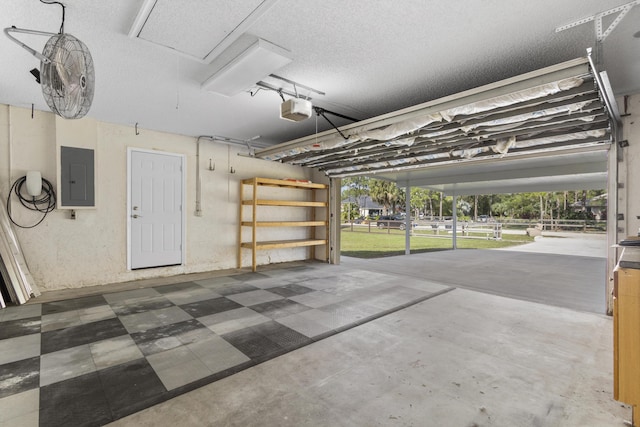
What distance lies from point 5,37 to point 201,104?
6.02ft

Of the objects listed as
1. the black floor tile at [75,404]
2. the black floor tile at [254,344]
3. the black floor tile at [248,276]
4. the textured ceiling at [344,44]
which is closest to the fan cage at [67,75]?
the textured ceiling at [344,44]

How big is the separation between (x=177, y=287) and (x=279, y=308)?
6.43ft

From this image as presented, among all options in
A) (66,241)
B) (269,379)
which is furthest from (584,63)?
(66,241)

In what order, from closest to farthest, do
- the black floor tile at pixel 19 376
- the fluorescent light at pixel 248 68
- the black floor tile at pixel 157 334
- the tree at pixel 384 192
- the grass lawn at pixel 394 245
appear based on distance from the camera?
the black floor tile at pixel 19 376, the fluorescent light at pixel 248 68, the black floor tile at pixel 157 334, the grass lawn at pixel 394 245, the tree at pixel 384 192

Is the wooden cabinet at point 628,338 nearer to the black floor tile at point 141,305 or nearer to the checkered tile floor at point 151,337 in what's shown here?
the checkered tile floor at point 151,337

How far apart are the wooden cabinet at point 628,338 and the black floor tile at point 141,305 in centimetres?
410

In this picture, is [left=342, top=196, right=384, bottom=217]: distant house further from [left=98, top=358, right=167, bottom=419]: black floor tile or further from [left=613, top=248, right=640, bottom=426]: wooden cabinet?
[left=613, top=248, right=640, bottom=426]: wooden cabinet

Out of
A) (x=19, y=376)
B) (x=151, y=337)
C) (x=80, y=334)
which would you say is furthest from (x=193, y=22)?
(x=80, y=334)

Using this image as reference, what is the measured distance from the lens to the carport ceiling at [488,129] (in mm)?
2430

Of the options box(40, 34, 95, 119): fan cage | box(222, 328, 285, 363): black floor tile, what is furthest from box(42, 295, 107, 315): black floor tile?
box(40, 34, 95, 119): fan cage

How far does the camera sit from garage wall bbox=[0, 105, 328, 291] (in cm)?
411

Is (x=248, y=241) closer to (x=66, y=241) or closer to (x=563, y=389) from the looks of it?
(x=66, y=241)

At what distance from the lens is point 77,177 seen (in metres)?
4.33

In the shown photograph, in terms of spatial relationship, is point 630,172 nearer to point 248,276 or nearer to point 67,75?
point 67,75
